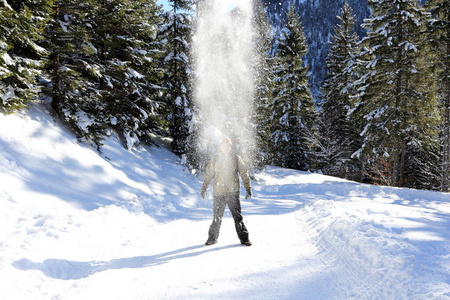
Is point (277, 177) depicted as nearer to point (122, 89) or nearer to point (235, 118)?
point (235, 118)

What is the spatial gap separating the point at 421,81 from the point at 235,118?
457 inches

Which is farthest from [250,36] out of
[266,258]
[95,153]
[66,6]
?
[266,258]

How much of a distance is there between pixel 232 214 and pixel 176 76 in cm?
1130

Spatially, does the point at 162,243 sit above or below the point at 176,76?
below

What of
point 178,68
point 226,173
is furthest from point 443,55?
point 226,173

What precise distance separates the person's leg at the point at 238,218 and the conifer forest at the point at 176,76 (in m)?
6.15

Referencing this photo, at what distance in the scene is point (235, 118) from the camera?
49.8 feet

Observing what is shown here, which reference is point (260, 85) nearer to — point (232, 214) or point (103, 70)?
point (103, 70)

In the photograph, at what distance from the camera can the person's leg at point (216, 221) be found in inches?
220

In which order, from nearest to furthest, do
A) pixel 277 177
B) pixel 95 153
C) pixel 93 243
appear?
pixel 93 243 < pixel 95 153 < pixel 277 177

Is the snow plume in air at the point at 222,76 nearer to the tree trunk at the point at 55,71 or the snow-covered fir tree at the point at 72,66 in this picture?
the snow-covered fir tree at the point at 72,66

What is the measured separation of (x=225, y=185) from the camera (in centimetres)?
571

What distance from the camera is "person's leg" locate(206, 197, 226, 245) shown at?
5598mm

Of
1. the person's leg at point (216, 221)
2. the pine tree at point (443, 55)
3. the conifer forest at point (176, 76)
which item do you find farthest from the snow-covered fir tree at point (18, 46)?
Result: the pine tree at point (443, 55)
